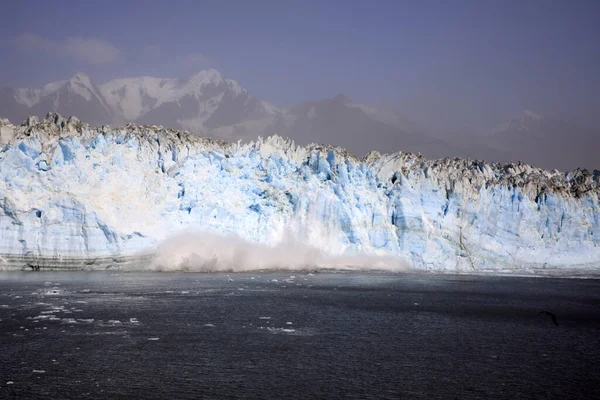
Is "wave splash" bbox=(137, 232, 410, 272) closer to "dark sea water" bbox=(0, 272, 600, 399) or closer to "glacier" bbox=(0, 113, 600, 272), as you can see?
"glacier" bbox=(0, 113, 600, 272)

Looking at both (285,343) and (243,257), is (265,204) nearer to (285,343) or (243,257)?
(243,257)

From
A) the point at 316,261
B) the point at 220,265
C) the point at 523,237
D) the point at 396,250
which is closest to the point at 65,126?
the point at 220,265

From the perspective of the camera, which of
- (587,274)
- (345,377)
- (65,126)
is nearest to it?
(345,377)

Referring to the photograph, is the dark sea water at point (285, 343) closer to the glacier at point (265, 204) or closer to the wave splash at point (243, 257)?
the glacier at point (265, 204)

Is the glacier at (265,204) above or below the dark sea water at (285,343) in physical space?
→ above

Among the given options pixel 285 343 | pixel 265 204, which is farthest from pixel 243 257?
pixel 285 343

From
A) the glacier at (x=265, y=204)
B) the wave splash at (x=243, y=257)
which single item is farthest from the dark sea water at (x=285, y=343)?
the wave splash at (x=243, y=257)

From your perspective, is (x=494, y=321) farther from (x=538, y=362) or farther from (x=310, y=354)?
(x=310, y=354)
